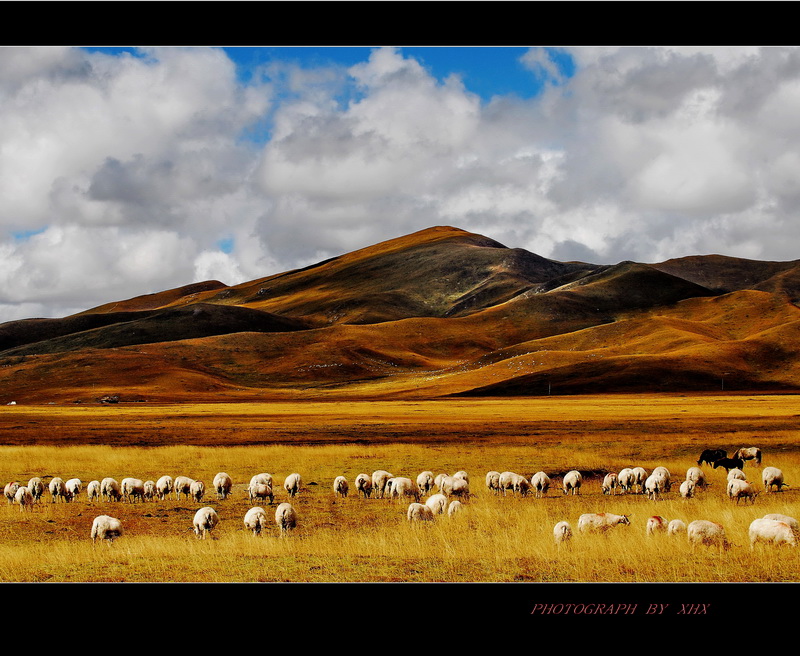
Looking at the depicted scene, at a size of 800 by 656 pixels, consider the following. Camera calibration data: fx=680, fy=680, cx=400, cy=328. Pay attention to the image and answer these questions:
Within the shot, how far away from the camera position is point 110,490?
2458cm

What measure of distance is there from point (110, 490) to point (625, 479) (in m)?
18.6

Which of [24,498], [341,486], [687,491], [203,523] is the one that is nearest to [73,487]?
[24,498]

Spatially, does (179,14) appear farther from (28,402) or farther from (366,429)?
(28,402)

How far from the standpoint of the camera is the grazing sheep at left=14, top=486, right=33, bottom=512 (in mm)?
22109

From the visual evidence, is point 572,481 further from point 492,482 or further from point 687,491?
point 687,491

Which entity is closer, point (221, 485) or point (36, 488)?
point (36, 488)

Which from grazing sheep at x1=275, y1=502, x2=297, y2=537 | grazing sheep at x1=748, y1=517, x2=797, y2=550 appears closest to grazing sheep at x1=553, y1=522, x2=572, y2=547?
grazing sheep at x1=748, y1=517, x2=797, y2=550

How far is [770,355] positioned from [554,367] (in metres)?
43.7

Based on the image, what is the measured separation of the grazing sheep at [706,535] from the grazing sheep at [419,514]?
6.71 m

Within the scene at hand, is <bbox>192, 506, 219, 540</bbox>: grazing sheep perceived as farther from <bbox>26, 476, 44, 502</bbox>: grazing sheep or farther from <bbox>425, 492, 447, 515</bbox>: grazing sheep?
<bbox>26, 476, 44, 502</bbox>: grazing sheep

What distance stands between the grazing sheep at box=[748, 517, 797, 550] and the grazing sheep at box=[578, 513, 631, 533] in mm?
2974

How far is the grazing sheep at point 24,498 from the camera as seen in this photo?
72.5 ft
